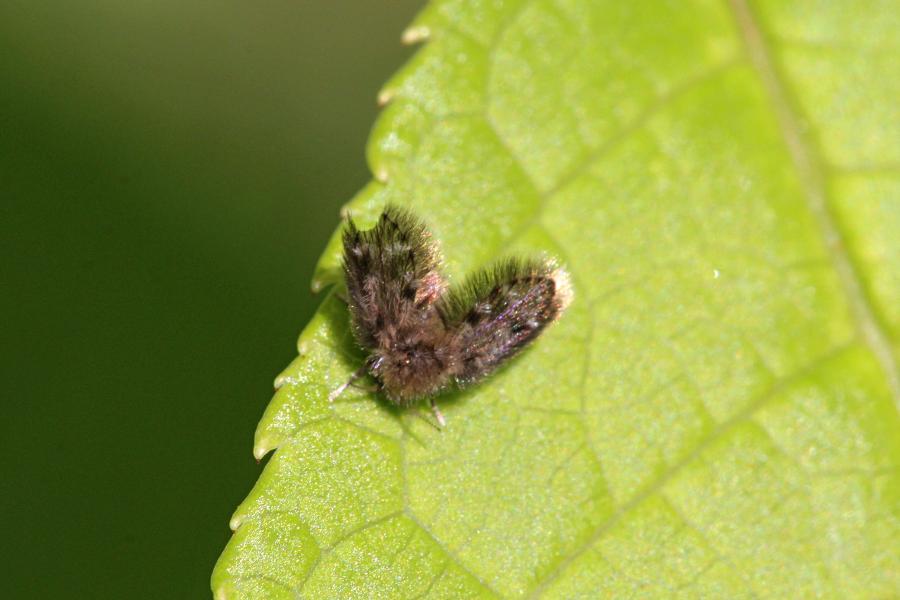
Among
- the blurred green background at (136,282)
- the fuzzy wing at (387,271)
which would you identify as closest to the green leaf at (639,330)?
the fuzzy wing at (387,271)

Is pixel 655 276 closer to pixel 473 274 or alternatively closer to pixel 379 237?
pixel 473 274

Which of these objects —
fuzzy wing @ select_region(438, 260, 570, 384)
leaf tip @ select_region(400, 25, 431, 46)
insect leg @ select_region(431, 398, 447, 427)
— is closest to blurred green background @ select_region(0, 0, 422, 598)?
insect leg @ select_region(431, 398, 447, 427)

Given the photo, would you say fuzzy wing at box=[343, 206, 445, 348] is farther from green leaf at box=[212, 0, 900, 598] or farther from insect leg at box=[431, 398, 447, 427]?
insect leg at box=[431, 398, 447, 427]

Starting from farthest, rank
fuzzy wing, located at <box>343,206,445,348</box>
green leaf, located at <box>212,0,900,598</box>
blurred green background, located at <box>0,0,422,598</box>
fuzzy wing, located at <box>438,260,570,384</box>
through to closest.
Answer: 1. blurred green background, located at <box>0,0,422,598</box>
2. fuzzy wing, located at <box>438,260,570,384</box>
3. fuzzy wing, located at <box>343,206,445,348</box>
4. green leaf, located at <box>212,0,900,598</box>

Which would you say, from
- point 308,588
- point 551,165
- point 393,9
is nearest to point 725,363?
point 551,165

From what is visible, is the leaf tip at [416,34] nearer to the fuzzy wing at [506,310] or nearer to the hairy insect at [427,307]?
the hairy insect at [427,307]

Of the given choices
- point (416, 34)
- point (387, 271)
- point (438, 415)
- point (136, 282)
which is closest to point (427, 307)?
point (387, 271)
